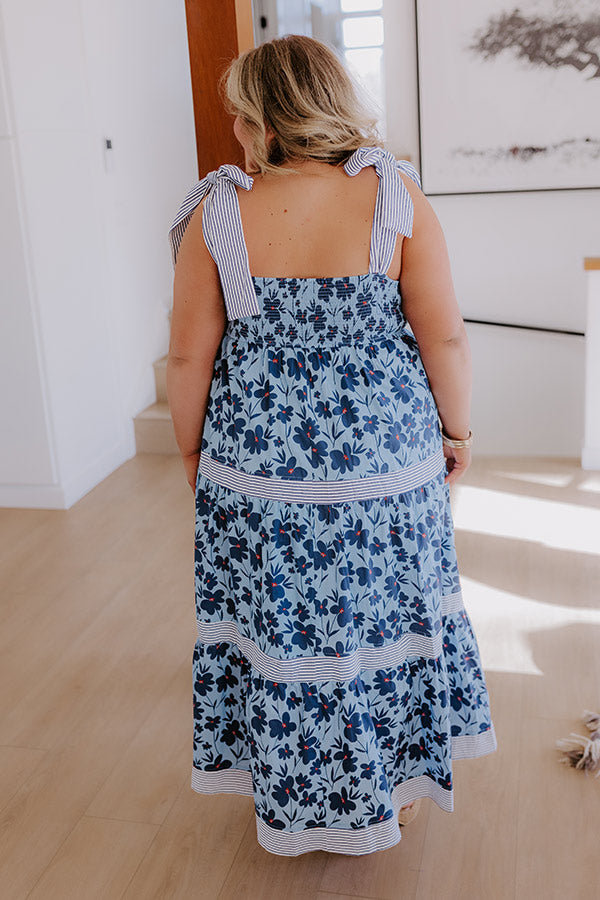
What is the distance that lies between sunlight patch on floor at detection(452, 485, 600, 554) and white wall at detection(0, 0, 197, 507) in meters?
1.65

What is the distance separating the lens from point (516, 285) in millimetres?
4227

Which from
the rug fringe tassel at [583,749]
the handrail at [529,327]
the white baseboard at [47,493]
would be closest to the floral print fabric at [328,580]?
the rug fringe tassel at [583,749]

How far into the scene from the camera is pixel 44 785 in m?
2.09

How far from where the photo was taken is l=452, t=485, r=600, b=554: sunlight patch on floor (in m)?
3.26

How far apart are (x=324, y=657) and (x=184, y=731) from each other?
33.6 inches

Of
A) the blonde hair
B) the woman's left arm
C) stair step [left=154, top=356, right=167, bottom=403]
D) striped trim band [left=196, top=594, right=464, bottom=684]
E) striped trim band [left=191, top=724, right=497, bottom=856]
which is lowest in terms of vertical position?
striped trim band [left=191, top=724, right=497, bottom=856]

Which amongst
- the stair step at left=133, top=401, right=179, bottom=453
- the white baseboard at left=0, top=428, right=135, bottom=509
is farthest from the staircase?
the white baseboard at left=0, top=428, right=135, bottom=509

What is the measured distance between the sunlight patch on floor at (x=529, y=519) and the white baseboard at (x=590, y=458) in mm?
449

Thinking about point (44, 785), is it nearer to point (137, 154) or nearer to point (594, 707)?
point (594, 707)

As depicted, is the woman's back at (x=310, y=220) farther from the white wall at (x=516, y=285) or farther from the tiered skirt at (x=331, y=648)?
the white wall at (x=516, y=285)

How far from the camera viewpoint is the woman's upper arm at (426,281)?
148 cm

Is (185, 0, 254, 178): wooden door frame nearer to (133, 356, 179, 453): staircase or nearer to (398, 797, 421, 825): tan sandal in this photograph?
(398, 797, 421, 825): tan sandal

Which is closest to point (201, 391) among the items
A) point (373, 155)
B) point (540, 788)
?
point (373, 155)

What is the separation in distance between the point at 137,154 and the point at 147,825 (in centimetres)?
350
